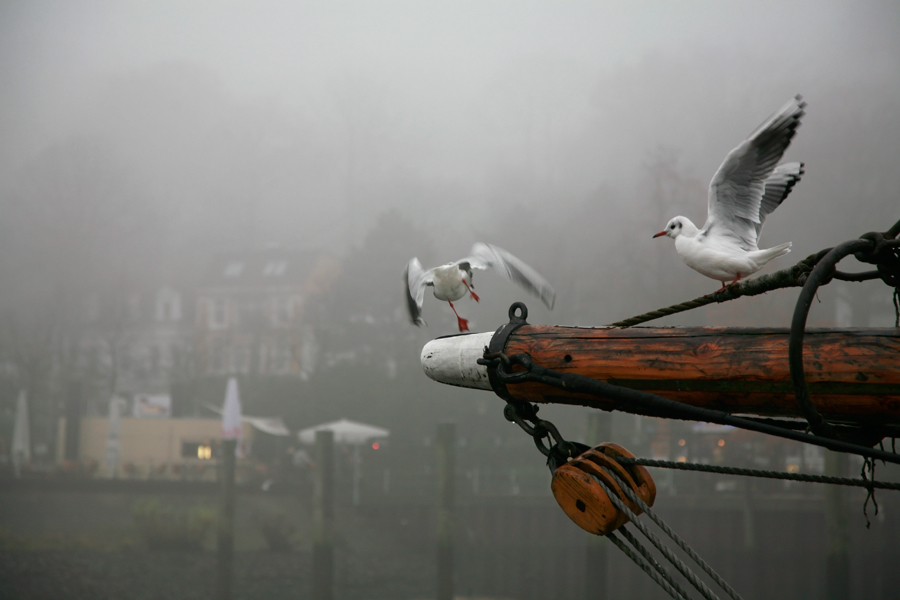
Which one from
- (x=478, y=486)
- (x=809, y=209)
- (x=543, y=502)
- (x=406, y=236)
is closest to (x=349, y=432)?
(x=478, y=486)

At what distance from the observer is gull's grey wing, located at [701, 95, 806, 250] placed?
2.11 meters

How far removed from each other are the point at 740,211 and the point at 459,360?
4.04ft

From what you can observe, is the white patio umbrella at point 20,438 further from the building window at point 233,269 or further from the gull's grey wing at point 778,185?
the gull's grey wing at point 778,185

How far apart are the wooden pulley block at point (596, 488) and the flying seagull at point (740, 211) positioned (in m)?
0.89

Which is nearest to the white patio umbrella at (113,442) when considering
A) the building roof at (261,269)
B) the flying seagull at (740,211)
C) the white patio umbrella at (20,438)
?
the white patio umbrella at (20,438)

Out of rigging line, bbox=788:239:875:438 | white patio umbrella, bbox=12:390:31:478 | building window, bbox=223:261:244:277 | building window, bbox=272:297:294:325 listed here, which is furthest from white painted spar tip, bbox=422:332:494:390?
building window, bbox=223:261:244:277

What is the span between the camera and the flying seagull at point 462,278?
2758 mm

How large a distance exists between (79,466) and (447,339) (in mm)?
18681

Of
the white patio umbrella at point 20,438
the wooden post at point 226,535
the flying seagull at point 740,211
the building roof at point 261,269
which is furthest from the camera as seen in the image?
the building roof at point 261,269

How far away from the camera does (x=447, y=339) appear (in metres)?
1.60

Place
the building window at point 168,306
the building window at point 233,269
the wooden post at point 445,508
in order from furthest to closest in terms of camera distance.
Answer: the building window at point 168,306
the building window at point 233,269
the wooden post at point 445,508

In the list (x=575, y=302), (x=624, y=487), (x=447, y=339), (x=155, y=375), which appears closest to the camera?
(x=624, y=487)

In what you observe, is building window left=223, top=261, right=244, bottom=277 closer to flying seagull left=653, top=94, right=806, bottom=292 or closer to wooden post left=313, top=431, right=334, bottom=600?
wooden post left=313, top=431, right=334, bottom=600

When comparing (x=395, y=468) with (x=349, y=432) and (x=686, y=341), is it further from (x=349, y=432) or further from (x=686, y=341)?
(x=686, y=341)
